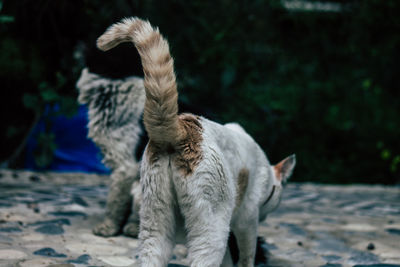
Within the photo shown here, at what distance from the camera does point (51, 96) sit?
5.77 m

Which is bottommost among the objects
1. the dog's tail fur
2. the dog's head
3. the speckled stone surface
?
the speckled stone surface

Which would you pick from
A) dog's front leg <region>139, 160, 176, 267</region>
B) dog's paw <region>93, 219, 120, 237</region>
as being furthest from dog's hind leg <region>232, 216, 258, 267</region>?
dog's paw <region>93, 219, 120, 237</region>

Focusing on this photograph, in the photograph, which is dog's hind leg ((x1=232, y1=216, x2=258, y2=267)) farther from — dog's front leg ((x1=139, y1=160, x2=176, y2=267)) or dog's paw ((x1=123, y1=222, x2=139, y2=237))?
dog's paw ((x1=123, y1=222, x2=139, y2=237))

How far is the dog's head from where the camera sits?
120 inches

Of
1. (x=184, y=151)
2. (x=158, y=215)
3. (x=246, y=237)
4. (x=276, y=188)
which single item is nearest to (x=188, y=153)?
(x=184, y=151)

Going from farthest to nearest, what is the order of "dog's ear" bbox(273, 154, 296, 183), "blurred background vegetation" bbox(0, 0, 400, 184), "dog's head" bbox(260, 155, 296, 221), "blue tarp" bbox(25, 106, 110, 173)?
"blurred background vegetation" bbox(0, 0, 400, 184), "blue tarp" bbox(25, 106, 110, 173), "dog's ear" bbox(273, 154, 296, 183), "dog's head" bbox(260, 155, 296, 221)

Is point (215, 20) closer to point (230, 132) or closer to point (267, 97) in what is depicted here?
point (267, 97)

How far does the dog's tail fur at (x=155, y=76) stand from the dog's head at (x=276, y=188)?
1129 millimetres

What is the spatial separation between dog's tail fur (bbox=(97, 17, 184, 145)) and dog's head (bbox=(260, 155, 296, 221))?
113 centimetres

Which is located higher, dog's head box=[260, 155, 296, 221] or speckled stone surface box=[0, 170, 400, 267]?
dog's head box=[260, 155, 296, 221]

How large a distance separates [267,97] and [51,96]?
429cm

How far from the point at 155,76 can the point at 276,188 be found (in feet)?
4.78

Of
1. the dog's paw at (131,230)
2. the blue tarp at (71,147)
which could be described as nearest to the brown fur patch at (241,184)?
the dog's paw at (131,230)

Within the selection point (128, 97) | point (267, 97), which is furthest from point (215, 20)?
point (128, 97)
